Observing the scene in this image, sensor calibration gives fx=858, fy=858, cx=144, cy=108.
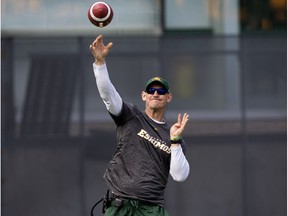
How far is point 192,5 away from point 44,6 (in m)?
1.73

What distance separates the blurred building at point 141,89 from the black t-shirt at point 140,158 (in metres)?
3.33

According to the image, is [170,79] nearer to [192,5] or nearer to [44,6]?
[192,5]

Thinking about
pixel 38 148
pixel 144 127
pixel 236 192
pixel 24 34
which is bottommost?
pixel 236 192

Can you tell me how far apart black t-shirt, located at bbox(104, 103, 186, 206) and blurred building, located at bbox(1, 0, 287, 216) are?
333cm

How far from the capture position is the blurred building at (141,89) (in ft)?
32.5

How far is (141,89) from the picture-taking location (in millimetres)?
9992

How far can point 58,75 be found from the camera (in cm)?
995

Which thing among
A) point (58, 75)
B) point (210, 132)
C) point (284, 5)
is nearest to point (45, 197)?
point (58, 75)

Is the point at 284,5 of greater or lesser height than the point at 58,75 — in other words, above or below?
above

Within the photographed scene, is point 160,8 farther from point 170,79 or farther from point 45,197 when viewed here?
point 45,197

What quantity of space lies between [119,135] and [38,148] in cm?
350

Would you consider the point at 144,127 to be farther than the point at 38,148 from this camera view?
No

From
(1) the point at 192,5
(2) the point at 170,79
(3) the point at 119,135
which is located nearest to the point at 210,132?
(2) the point at 170,79

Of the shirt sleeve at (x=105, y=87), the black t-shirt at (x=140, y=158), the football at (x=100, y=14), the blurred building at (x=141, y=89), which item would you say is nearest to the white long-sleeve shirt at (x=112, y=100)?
the shirt sleeve at (x=105, y=87)
